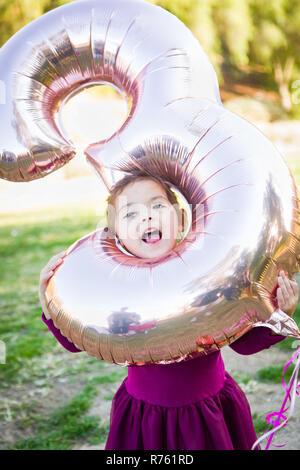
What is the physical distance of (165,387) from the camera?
5.51ft

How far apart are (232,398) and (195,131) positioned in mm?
926

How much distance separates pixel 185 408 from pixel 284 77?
17.6 meters

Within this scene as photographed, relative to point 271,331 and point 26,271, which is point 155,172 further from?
point 26,271

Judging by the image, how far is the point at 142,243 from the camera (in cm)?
159

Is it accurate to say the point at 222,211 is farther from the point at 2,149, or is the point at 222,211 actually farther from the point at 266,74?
the point at 266,74

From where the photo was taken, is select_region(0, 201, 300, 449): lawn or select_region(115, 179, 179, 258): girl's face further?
select_region(0, 201, 300, 449): lawn

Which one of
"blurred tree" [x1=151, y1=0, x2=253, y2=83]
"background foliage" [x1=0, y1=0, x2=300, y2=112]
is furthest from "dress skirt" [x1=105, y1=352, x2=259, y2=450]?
"blurred tree" [x1=151, y1=0, x2=253, y2=83]

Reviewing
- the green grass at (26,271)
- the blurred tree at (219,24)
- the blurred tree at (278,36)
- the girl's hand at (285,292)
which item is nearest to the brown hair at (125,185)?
the girl's hand at (285,292)

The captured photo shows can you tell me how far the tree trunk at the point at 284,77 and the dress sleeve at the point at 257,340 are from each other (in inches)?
653

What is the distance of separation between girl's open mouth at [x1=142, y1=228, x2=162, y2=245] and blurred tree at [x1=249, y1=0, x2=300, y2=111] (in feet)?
52.9

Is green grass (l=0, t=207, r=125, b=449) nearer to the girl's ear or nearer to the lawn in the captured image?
the lawn

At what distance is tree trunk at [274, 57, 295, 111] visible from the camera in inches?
675
